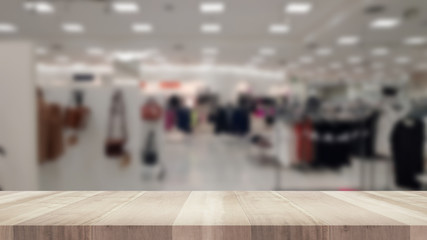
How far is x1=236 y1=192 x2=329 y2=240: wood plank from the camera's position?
325 mm

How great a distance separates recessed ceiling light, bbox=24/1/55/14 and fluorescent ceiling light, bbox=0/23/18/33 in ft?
3.06

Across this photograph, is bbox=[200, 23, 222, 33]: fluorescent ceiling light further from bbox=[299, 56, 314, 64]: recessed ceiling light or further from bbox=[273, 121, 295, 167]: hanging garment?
bbox=[273, 121, 295, 167]: hanging garment

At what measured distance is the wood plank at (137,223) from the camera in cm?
33

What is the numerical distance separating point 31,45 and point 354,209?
7.74 ft

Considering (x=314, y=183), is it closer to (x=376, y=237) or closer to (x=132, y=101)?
(x=132, y=101)

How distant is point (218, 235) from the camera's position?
33 cm

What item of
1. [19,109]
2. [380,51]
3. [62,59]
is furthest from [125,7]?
[380,51]

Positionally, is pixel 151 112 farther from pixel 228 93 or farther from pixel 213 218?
pixel 213 218

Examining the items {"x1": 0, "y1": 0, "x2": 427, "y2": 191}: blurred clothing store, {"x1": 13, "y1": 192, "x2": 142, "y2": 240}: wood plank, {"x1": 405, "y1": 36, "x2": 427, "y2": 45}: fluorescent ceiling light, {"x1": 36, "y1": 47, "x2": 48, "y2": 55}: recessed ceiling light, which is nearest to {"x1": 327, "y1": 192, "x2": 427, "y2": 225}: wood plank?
{"x1": 13, "y1": 192, "x2": 142, "y2": 240}: wood plank

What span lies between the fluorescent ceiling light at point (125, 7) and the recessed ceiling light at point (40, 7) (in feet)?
3.54

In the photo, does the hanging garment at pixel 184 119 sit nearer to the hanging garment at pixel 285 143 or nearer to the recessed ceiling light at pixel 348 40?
the hanging garment at pixel 285 143

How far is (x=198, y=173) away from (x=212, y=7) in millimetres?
2764

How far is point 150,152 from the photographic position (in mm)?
4203

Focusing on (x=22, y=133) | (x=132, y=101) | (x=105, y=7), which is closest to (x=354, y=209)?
(x=22, y=133)
